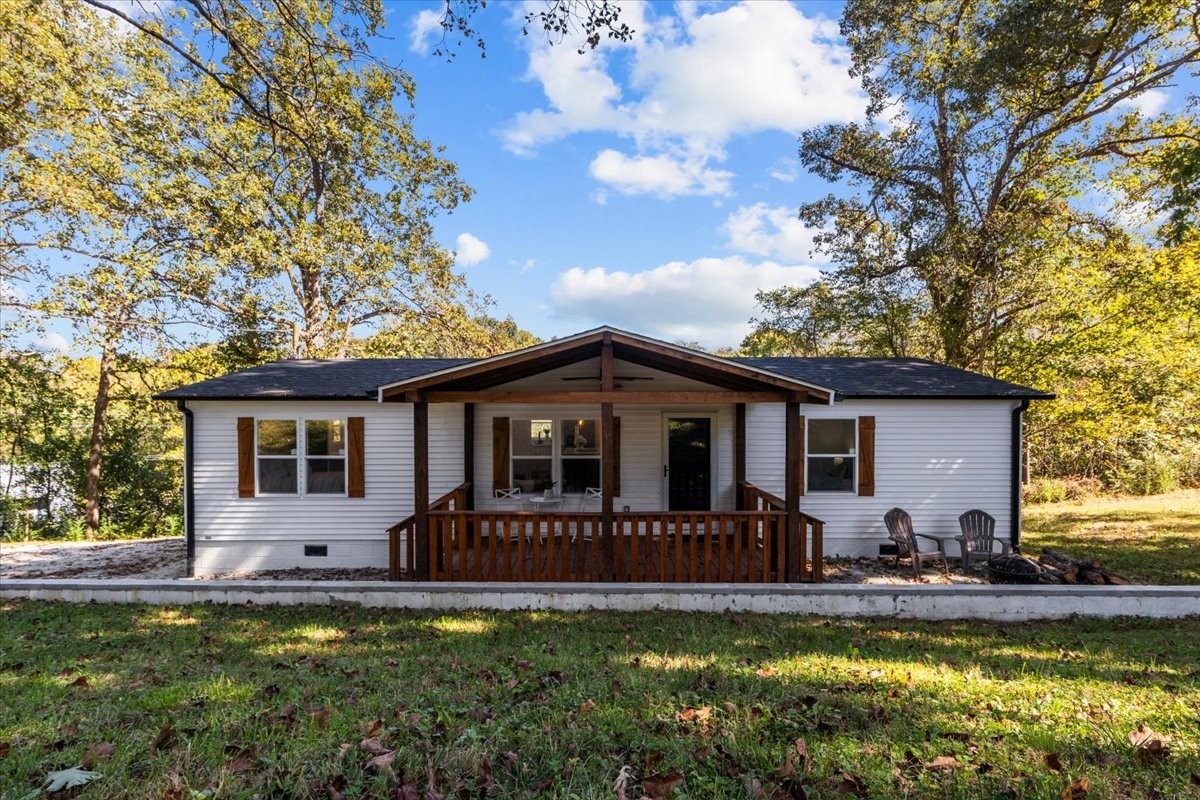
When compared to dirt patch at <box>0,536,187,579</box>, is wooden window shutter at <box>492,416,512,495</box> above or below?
above

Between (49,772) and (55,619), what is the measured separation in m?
4.45

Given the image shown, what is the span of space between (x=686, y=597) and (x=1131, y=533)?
1073 cm

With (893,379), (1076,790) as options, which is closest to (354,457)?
(1076,790)

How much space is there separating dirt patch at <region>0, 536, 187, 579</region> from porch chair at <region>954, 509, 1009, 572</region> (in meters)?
12.5

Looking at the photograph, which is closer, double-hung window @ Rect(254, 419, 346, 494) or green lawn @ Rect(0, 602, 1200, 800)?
green lawn @ Rect(0, 602, 1200, 800)

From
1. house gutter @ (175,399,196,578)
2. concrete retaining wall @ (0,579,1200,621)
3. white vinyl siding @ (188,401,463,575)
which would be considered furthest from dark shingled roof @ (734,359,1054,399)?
house gutter @ (175,399,196,578)

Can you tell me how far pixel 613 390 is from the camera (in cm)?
641

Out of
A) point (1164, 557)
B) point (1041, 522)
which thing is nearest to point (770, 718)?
Result: point (1164, 557)

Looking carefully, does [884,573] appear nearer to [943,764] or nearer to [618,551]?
[618,551]

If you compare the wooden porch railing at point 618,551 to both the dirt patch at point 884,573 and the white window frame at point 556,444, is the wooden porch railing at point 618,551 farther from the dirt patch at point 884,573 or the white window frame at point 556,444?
the white window frame at point 556,444

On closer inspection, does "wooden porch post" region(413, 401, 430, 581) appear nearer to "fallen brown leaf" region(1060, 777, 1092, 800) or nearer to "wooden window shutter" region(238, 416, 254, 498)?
"wooden window shutter" region(238, 416, 254, 498)

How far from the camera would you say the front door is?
9.34 m

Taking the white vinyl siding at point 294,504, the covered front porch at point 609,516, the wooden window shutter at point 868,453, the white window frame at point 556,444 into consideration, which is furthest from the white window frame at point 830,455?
the white vinyl siding at point 294,504

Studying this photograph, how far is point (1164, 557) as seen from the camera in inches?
334
